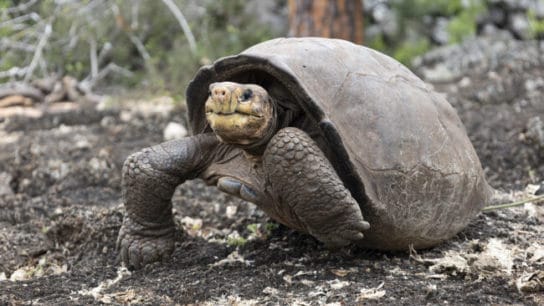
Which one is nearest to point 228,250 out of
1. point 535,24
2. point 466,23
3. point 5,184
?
point 5,184

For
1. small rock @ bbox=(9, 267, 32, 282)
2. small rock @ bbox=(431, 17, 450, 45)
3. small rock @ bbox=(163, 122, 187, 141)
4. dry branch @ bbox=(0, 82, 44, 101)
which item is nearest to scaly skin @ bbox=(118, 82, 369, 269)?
small rock @ bbox=(9, 267, 32, 282)

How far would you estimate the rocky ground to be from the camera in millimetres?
2375

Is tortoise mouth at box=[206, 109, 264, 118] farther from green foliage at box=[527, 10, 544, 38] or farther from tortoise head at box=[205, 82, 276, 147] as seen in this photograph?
green foliage at box=[527, 10, 544, 38]

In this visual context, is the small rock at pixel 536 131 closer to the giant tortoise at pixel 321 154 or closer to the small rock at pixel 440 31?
the giant tortoise at pixel 321 154

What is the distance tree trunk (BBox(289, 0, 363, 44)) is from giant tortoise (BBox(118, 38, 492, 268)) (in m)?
3.88

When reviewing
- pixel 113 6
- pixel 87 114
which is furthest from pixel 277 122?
pixel 113 6

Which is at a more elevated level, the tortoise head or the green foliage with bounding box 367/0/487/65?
the green foliage with bounding box 367/0/487/65

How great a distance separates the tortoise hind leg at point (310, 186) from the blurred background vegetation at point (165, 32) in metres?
4.99

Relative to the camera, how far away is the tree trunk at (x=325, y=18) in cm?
666

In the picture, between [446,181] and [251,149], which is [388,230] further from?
[251,149]

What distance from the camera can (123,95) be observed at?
26.5ft

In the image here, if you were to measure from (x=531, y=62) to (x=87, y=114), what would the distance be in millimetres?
5237

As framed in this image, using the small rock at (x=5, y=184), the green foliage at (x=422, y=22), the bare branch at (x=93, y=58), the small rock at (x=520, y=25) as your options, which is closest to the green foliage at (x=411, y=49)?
the green foliage at (x=422, y=22)

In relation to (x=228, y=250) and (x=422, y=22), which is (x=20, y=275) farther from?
(x=422, y=22)
